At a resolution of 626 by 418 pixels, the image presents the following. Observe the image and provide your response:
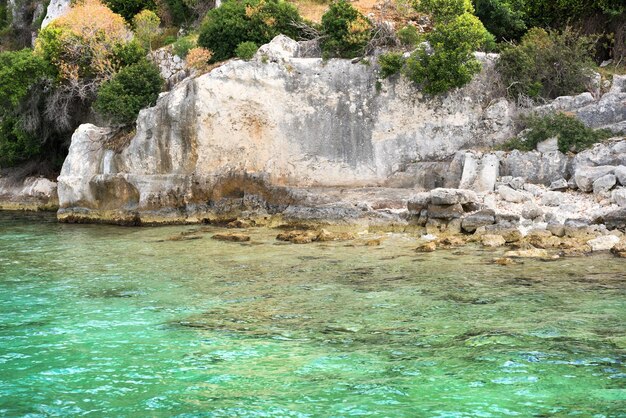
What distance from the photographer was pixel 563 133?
2341 centimetres

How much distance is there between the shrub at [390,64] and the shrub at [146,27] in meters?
12.7

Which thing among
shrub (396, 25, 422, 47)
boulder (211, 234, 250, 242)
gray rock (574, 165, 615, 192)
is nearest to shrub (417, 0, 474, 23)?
shrub (396, 25, 422, 47)

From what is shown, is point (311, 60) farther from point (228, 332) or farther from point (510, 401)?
point (510, 401)

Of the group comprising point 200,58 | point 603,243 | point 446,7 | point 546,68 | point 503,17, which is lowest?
point 603,243

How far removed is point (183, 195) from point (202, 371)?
17.6 m

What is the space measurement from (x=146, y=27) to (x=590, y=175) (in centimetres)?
2263

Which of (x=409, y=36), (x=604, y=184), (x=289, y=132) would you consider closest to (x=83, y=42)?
(x=289, y=132)

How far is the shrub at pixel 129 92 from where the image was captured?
95.3 feet

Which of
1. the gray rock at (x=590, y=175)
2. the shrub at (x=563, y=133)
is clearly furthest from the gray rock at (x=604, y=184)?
the shrub at (x=563, y=133)

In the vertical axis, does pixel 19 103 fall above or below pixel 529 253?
above

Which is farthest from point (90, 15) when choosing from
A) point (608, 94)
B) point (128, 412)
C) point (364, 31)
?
point (128, 412)

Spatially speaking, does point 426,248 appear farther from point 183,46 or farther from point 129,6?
point 129,6

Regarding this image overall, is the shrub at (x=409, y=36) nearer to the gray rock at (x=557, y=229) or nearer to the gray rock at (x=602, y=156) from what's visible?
the gray rock at (x=602, y=156)

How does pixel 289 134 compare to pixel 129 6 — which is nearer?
pixel 289 134
